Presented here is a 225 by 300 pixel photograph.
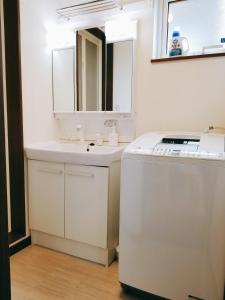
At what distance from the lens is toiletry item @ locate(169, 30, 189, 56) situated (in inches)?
67.3

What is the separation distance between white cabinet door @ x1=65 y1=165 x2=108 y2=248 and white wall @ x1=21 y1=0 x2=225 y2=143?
55 cm

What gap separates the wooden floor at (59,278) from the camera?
1.42 meters

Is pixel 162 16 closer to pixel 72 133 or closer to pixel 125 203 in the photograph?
pixel 72 133

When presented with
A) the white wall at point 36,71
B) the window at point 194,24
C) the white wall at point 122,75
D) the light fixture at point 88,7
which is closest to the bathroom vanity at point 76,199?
the white wall at point 36,71

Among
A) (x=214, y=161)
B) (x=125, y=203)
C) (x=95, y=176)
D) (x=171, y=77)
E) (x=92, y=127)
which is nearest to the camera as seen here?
(x=214, y=161)

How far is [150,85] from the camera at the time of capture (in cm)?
183

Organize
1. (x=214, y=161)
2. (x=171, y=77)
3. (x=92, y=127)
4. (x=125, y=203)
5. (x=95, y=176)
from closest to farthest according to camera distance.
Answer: (x=214, y=161) < (x=125, y=203) < (x=95, y=176) < (x=171, y=77) < (x=92, y=127)

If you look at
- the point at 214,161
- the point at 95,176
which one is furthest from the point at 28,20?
the point at 214,161

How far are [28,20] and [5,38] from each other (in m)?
0.24

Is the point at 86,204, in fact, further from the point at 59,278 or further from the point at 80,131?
the point at 80,131

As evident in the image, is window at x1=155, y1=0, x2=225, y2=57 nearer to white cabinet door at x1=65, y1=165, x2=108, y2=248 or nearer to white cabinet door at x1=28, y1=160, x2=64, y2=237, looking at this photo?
white cabinet door at x1=65, y1=165, x2=108, y2=248

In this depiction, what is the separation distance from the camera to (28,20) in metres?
1.83

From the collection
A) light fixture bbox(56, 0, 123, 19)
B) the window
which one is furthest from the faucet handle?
light fixture bbox(56, 0, 123, 19)

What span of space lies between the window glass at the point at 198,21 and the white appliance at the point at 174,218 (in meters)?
0.86
